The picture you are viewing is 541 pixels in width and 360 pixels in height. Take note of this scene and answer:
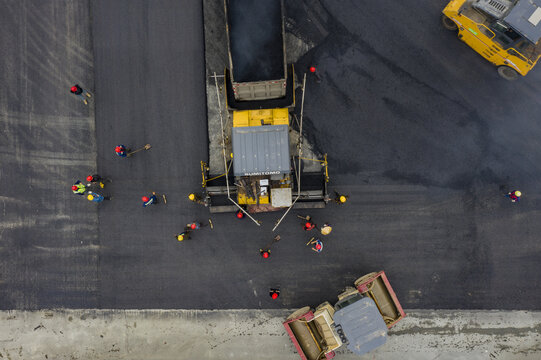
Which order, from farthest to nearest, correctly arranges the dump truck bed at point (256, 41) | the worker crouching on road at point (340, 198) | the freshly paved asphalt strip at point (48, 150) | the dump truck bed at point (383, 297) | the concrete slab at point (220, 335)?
the freshly paved asphalt strip at point (48, 150) < the concrete slab at point (220, 335) < the worker crouching on road at point (340, 198) < the dump truck bed at point (383, 297) < the dump truck bed at point (256, 41)

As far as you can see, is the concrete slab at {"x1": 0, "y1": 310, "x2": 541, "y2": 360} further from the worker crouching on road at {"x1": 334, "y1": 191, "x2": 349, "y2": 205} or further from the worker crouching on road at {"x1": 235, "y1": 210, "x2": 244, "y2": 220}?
the worker crouching on road at {"x1": 334, "y1": 191, "x2": 349, "y2": 205}

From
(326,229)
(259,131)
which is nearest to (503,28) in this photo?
(259,131)

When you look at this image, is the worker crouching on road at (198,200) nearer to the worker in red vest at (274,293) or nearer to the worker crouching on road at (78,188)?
the worker crouching on road at (78,188)

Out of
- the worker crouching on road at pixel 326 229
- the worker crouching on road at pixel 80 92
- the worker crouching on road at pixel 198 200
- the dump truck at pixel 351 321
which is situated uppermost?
the worker crouching on road at pixel 80 92

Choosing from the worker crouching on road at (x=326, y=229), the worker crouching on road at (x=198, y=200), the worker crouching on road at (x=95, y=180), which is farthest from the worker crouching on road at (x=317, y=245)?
the worker crouching on road at (x=95, y=180)

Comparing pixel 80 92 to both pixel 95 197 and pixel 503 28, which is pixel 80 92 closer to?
pixel 95 197

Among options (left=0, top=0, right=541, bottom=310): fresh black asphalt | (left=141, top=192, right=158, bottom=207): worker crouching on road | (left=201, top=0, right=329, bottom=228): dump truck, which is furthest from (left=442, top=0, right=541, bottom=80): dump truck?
(left=141, top=192, right=158, bottom=207): worker crouching on road

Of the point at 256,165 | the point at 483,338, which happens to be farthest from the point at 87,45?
the point at 483,338
